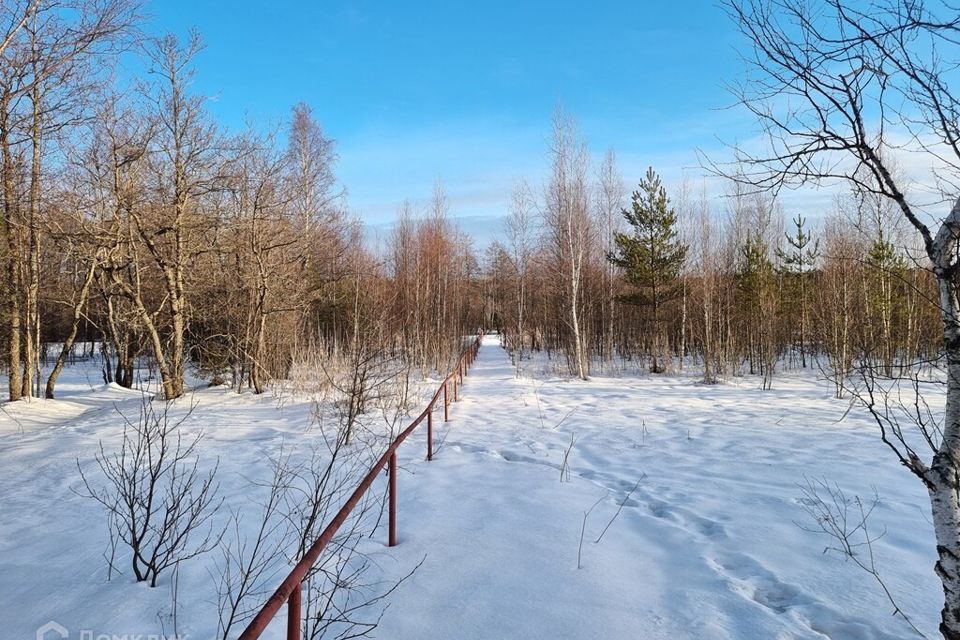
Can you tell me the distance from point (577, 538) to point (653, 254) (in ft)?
63.0

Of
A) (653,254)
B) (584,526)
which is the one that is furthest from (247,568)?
(653,254)

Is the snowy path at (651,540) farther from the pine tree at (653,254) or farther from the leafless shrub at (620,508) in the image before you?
the pine tree at (653,254)

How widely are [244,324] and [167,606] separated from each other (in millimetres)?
12355

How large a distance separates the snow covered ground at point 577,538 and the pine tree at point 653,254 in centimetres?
1297

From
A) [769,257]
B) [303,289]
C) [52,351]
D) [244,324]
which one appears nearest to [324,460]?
[244,324]

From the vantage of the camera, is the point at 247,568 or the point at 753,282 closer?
the point at 247,568

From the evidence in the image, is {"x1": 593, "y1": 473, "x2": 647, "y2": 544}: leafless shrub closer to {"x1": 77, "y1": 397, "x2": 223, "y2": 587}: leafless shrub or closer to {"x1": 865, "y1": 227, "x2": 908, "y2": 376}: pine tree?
{"x1": 77, "y1": 397, "x2": 223, "y2": 587}: leafless shrub

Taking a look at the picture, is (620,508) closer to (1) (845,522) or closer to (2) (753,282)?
(1) (845,522)

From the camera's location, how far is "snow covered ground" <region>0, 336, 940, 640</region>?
9.87 feet

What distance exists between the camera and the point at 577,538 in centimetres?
413

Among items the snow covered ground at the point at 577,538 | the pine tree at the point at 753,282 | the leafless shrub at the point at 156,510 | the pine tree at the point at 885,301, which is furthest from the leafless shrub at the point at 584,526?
the pine tree at the point at 753,282

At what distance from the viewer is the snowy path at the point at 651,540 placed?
117 inches

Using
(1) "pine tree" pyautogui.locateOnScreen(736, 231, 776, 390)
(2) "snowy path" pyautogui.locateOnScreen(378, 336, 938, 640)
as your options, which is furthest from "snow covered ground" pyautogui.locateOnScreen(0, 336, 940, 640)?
(1) "pine tree" pyautogui.locateOnScreen(736, 231, 776, 390)

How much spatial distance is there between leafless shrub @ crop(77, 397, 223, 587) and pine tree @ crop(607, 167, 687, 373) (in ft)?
60.0
